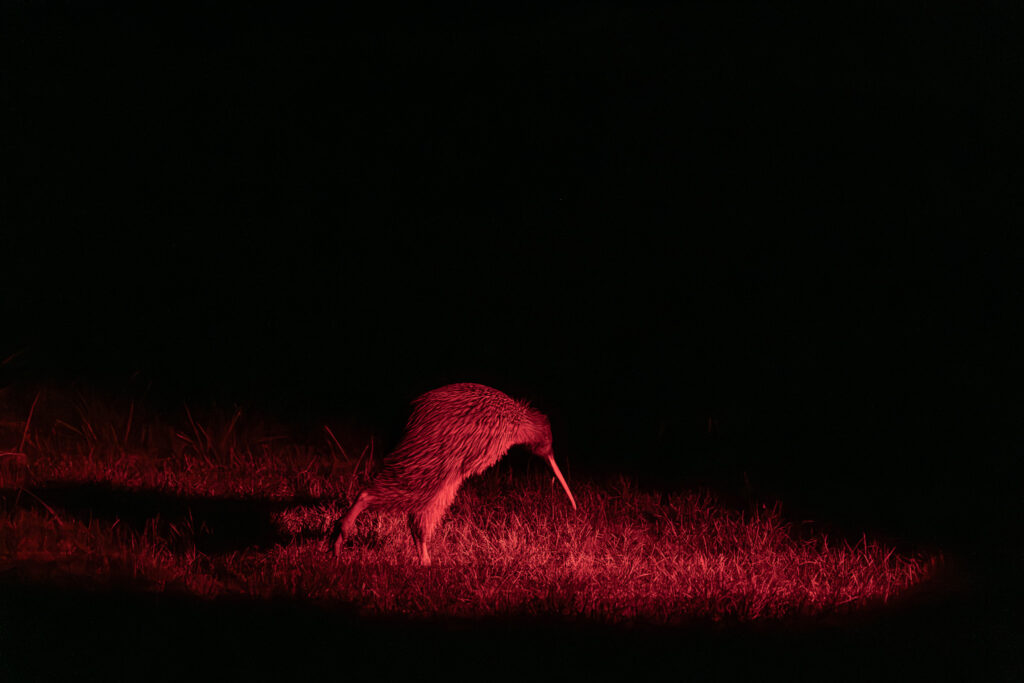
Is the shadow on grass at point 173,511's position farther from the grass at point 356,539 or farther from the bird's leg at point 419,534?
the bird's leg at point 419,534

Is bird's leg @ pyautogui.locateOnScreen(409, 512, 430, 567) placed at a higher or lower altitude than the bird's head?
lower

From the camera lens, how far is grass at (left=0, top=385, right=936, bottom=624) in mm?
4566

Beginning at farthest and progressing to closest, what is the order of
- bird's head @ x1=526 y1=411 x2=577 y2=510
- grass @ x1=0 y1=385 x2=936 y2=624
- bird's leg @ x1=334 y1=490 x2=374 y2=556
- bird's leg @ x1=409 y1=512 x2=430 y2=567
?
bird's head @ x1=526 y1=411 x2=577 y2=510 < bird's leg @ x1=409 y1=512 x2=430 y2=567 < bird's leg @ x1=334 y1=490 x2=374 y2=556 < grass @ x1=0 y1=385 x2=936 y2=624

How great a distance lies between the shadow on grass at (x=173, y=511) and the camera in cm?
556

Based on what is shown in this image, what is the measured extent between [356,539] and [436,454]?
2.90ft

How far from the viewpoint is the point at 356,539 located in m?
5.66


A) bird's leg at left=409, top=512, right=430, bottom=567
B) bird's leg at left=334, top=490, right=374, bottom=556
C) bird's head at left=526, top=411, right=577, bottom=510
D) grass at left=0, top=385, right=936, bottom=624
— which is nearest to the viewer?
grass at left=0, top=385, right=936, bottom=624

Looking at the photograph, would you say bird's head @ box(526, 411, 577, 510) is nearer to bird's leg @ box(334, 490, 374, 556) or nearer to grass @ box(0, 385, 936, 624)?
grass @ box(0, 385, 936, 624)

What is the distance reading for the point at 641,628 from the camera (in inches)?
163

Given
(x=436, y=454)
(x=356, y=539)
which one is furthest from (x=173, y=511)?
(x=436, y=454)

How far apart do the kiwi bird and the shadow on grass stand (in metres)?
0.77

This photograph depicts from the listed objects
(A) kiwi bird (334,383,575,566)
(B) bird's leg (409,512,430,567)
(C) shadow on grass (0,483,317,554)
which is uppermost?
(A) kiwi bird (334,383,575,566)

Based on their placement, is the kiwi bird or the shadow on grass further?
the shadow on grass

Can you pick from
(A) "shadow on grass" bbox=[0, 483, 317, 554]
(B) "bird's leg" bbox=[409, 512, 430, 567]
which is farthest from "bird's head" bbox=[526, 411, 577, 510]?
(A) "shadow on grass" bbox=[0, 483, 317, 554]
